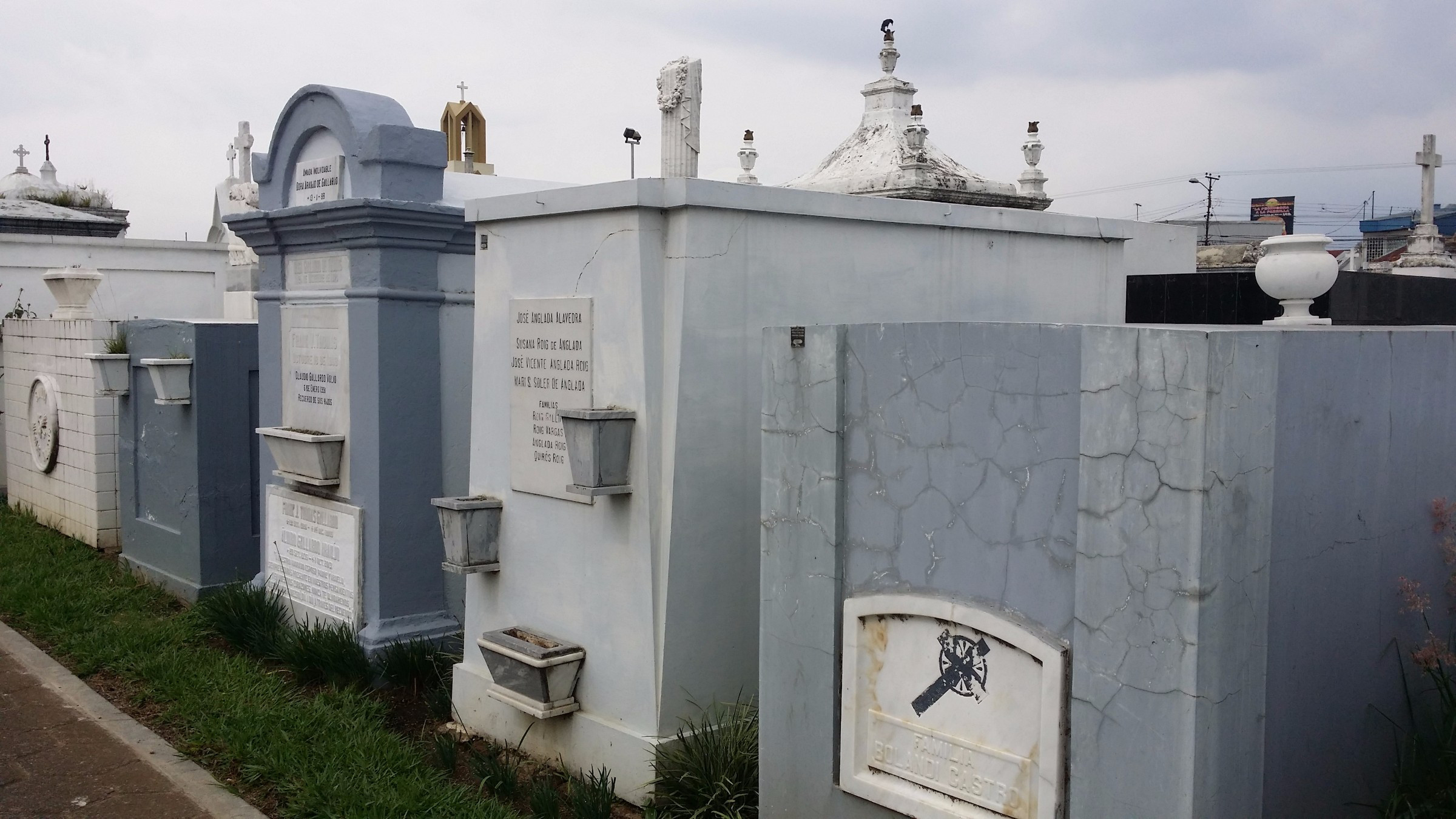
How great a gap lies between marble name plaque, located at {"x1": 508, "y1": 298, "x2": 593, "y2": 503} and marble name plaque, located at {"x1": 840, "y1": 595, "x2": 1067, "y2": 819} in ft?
5.62

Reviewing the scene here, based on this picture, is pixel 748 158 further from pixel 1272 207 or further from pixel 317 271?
pixel 1272 207

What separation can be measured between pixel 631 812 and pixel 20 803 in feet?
9.47

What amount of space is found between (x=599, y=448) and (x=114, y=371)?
6489mm

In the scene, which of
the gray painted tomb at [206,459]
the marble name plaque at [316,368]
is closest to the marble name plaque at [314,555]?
the marble name plaque at [316,368]

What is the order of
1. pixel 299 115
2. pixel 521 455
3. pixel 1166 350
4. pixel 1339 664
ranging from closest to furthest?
Answer: pixel 1166 350
pixel 1339 664
pixel 521 455
pixel 299 115

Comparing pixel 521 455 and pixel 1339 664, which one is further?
pixel 521 455

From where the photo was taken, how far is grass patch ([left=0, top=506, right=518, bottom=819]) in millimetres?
5508

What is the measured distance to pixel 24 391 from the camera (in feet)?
40.4

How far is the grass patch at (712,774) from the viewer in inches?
198

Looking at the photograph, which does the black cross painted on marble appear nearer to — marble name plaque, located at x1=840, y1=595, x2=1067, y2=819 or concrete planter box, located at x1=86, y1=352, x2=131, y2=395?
marble name plaque, located at x1=840, y1=595, x2=1067, y2=819

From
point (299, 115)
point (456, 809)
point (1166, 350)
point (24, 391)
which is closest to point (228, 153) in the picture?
point (24, 391)

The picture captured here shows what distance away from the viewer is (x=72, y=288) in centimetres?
1096

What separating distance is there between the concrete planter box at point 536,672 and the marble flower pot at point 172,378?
4306mm

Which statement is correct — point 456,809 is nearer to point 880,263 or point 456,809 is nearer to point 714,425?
point 714,425
